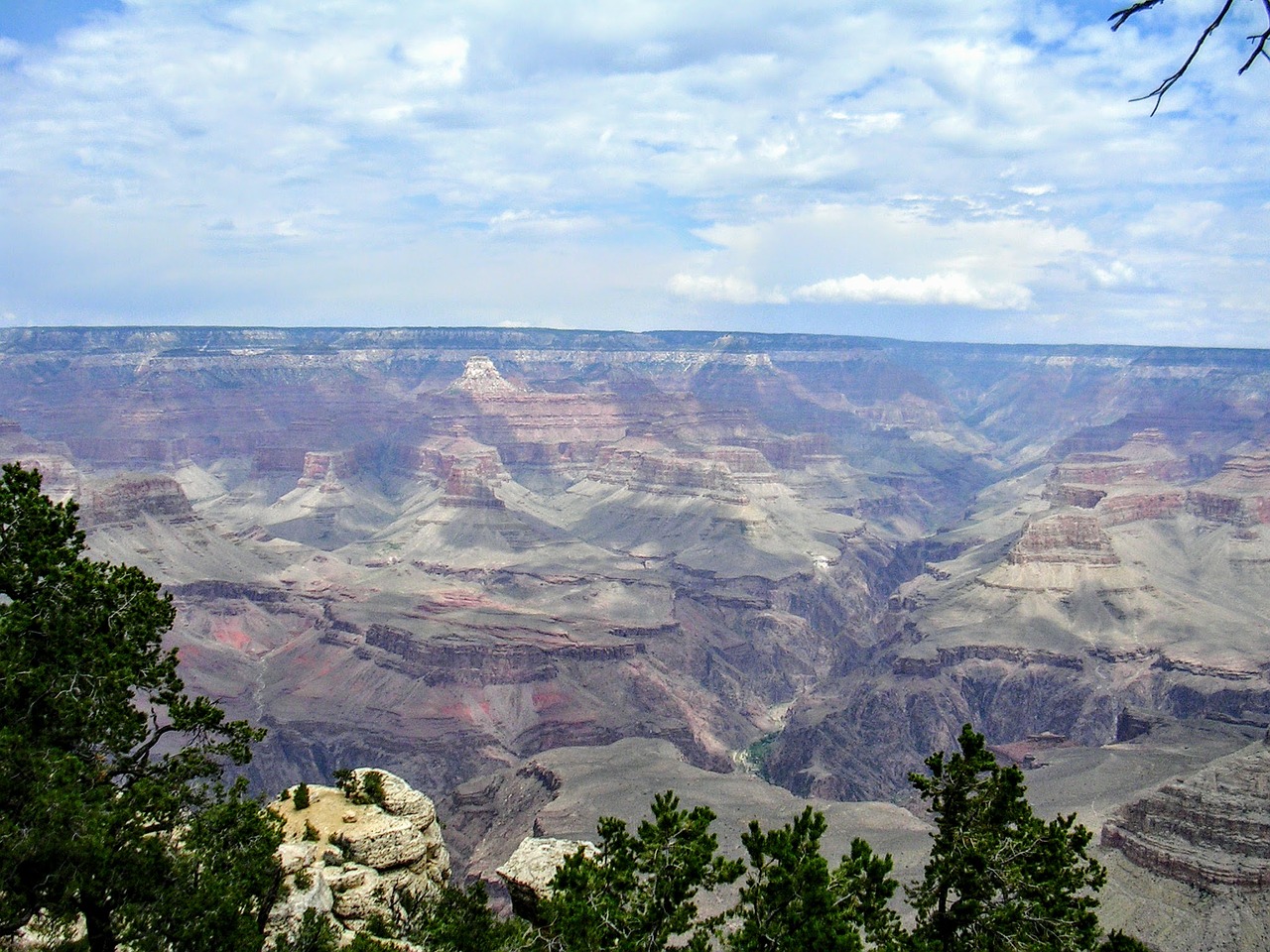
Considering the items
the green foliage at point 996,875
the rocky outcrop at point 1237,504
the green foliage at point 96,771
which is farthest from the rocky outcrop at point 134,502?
the rocky outcrop at point 1237,504

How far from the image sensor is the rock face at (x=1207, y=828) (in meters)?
58.9

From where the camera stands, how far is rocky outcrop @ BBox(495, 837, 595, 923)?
29.8m

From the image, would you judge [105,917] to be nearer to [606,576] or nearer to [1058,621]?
[1058,621]

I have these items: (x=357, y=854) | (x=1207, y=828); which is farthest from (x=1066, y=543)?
(x=357, y=854)

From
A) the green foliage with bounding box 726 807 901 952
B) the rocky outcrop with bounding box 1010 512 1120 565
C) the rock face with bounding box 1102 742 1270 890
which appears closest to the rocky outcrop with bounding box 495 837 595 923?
the green foliage with bounding box 726 807 901 952

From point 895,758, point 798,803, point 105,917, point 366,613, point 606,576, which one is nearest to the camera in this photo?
point 105,917

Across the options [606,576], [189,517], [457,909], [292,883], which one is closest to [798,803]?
[457,909]

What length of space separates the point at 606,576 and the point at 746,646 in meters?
31.9

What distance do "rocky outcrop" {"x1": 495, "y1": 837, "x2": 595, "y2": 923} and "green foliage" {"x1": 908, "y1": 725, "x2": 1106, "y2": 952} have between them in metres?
10.9

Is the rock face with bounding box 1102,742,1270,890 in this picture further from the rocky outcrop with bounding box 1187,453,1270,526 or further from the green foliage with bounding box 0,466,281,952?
the rocky outcrop with bounding box 1187,453,1270,526

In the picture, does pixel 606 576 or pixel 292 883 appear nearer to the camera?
pixel 292 883

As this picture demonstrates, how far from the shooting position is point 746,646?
168500mm

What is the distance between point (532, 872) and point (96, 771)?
14.0 meters

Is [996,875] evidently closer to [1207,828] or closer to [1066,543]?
[1207,828]
